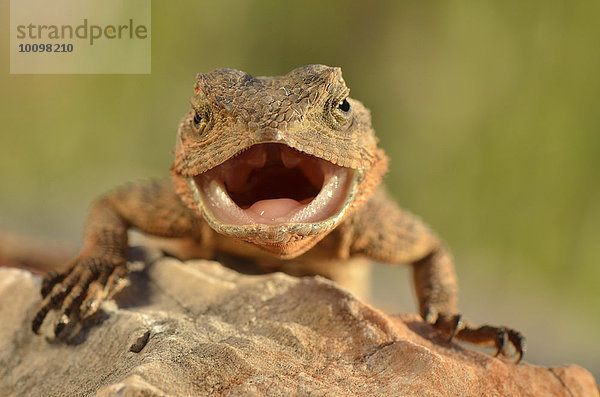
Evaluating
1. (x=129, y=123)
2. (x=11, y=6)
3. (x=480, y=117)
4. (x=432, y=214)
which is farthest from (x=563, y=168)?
(x=11, y=6)

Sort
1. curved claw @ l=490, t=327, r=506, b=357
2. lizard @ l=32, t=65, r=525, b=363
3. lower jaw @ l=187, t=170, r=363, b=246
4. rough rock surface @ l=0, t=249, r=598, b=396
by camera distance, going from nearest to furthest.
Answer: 1. rough rock surface @ l=0, t=249, r=598, b=396
2. lower jaw @ l=187, t=170, r=363, b=246
3. lizard @ l=32, t=65, r=525, b=363
4. curved claw @ l=490, t=327, r=506, b=357

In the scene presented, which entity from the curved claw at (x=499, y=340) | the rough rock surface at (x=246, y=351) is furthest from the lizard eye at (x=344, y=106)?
the curved claw at (x=499, y=340)

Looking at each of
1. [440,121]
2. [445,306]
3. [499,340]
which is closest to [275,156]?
[445,306]

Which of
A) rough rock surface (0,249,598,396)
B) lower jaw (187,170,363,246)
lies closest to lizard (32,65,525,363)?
lower jaw (187,170,363,246)

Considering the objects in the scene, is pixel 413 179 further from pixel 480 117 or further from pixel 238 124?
pixel 238 124

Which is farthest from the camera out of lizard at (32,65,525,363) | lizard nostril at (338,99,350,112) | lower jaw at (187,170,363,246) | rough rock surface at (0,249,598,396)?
lizard nostril at (338,99,350,112)

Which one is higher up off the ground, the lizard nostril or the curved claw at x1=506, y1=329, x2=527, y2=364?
the lizard nostril

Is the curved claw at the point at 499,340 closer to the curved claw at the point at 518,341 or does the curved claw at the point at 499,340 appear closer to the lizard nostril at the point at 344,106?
the curved claw at the point at 518,341

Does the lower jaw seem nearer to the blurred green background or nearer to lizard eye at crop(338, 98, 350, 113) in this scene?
lizard eye at crop(338, 98, 350, 113)
